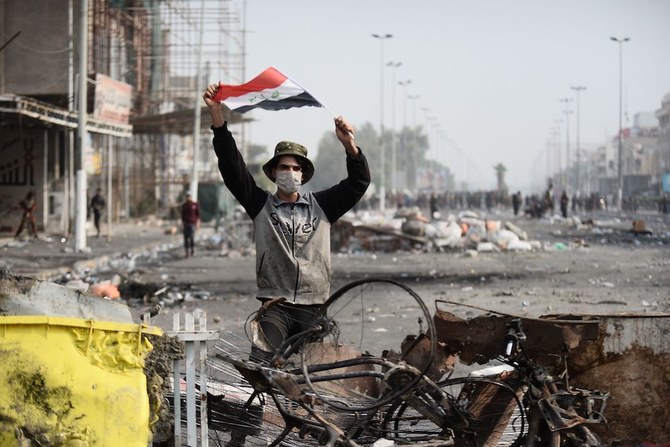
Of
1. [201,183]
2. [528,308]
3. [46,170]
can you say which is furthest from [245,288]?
[201,183]

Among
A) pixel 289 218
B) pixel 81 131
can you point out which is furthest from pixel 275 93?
pixel 81 131

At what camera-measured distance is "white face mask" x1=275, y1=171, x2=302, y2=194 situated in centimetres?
527

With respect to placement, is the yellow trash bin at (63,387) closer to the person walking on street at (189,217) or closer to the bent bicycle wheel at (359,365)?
the bent bicycle wheel at (359,365)

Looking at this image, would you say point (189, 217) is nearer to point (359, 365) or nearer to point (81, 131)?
point (81, 131)

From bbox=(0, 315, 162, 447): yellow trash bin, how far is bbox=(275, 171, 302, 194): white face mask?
4.61ft

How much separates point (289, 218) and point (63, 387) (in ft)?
5.39

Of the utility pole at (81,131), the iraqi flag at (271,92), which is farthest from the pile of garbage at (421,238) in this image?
the iraqi flag at (271,92)

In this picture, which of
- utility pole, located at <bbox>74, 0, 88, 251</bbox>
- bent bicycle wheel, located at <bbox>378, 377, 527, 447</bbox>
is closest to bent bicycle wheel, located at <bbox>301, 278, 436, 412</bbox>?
bent bicycle wheel, located at <bbox>378, 377, 527, 447</bbox>

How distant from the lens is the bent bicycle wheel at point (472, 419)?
4578 millimetres

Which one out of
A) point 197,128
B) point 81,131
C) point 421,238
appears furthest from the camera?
point 197,128

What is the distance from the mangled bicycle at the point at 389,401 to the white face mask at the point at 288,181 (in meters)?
0.81

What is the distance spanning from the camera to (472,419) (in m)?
4.68

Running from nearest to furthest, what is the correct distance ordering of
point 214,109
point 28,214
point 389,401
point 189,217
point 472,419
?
point 389,401, point 472,419, point 214,109, point 189,217, point 28,214

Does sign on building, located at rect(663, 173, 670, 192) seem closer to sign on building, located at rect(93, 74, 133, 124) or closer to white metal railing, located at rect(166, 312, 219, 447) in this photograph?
sign on building, located at rect(93, 74, 133, 124)
